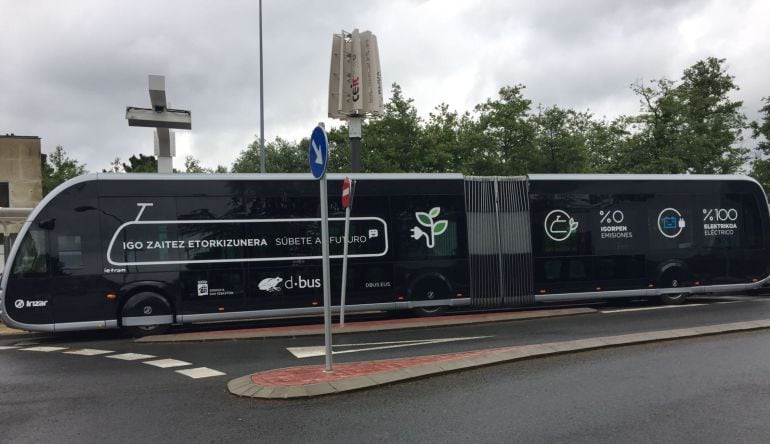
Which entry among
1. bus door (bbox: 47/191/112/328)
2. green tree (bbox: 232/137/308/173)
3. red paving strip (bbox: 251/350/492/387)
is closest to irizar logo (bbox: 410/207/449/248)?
red paving strip (bbox: 251/350/492/387)

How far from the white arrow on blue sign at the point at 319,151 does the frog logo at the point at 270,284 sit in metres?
5.27

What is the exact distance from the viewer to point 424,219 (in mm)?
13062

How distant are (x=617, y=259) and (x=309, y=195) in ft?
25.3

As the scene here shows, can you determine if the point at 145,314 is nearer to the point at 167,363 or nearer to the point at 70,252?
the point at 70,252

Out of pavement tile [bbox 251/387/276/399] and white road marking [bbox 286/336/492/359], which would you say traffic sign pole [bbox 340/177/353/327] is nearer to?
white road marking [bbox 286/336/492/359]

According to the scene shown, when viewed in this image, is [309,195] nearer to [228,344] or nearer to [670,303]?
[228,344]

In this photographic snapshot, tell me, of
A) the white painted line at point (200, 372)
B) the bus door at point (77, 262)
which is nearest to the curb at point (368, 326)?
the bus door at point (77, 262)

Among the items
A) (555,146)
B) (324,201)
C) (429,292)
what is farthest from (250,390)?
(555,146)

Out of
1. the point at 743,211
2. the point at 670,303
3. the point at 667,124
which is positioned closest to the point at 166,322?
the point at 670,303

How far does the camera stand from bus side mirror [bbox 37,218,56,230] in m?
10.8

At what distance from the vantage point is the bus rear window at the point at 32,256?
10.7 meters

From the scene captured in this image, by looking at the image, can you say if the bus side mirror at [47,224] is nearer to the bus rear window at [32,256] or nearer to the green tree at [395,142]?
the bus rear window at [32,256]

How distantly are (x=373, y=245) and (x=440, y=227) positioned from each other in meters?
1.66

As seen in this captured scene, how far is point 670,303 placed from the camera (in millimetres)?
14633
